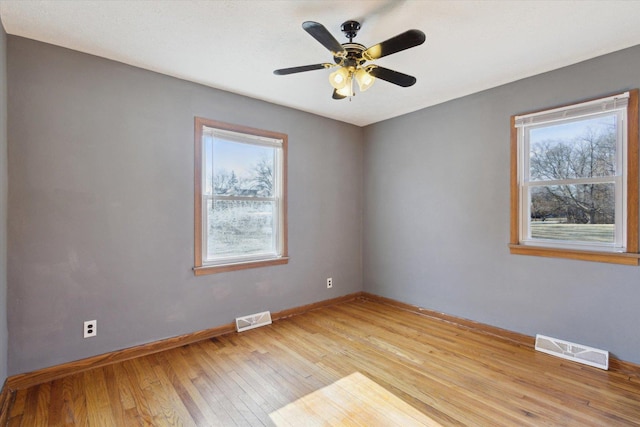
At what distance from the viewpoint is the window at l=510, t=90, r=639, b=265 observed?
96.5 inches

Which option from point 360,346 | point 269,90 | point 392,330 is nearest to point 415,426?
point 360,346

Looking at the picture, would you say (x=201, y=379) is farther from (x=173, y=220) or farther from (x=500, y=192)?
(x=500, y=192)

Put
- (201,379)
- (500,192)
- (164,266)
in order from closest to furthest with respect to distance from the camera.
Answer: (201,379) < (164,266) < (500,192)

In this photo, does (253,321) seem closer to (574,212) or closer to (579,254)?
(579,254)

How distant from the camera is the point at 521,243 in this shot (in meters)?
3.04

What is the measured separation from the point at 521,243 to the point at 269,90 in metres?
3.02

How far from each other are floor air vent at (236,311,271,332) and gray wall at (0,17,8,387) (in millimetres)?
1773

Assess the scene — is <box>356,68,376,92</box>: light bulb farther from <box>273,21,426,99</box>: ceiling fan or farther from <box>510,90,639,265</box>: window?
<box>510,90,639,265</box>: window

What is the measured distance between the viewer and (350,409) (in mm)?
2002

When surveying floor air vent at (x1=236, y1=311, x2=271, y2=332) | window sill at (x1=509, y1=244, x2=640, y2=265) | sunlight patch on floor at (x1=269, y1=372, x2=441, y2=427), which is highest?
window sill at (x1=509, y1=244, x2=640, y2=265)

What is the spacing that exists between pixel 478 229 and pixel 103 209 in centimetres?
364

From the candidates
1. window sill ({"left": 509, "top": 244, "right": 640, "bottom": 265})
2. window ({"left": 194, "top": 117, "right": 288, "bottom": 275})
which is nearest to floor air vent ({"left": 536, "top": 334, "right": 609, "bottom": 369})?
window sill ({"left": 509, "top": 244, "right": 640, "bottom": 265})

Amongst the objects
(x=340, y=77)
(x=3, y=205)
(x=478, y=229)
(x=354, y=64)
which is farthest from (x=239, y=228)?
(x=478, y=229)

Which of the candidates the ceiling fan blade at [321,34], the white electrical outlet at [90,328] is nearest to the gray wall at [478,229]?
the ceiling fan blade at [321,34]
